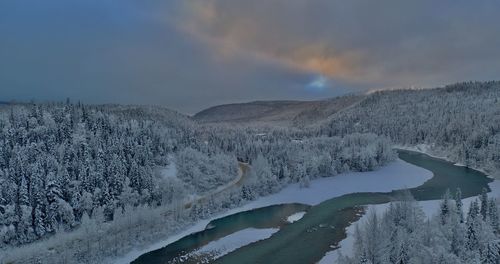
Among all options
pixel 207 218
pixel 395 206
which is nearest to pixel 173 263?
pixel 207 218

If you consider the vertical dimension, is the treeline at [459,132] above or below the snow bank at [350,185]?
above

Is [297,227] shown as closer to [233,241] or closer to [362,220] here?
[362,220]

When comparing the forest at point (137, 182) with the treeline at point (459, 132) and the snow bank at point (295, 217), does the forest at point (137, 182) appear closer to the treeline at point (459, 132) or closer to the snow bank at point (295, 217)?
the treeline at point (459, 132)

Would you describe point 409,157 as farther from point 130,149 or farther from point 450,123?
point 130,149

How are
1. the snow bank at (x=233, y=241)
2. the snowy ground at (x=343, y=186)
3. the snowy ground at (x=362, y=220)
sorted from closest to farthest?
the snowy ground at (x=362, y=220), the snow bank at (x=233, y=241), the snowy ground at (x=343, y=186)

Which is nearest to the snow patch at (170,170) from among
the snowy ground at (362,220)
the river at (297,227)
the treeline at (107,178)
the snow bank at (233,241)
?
the treeline at (107,178)

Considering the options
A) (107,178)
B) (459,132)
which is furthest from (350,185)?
(459,132)
